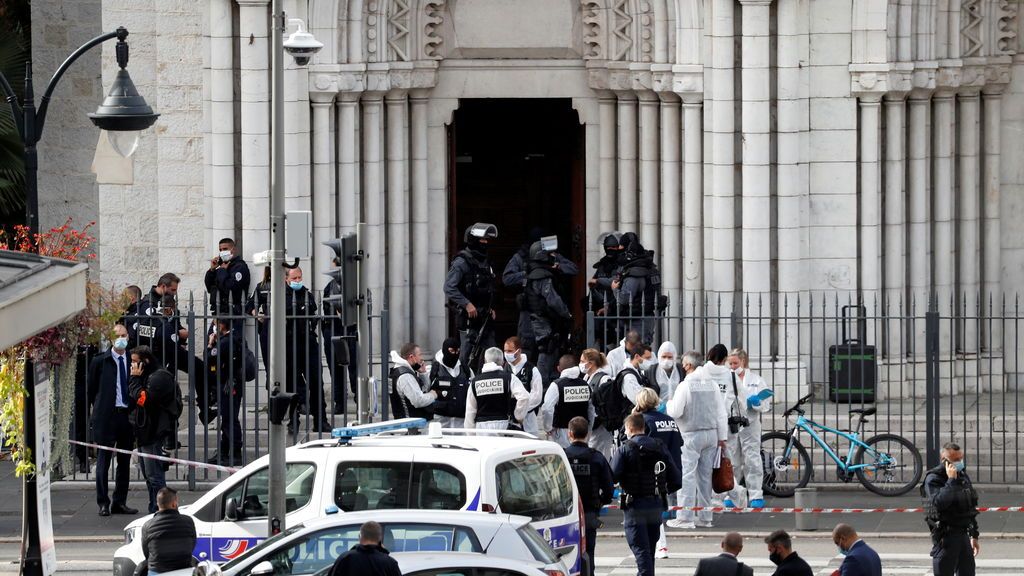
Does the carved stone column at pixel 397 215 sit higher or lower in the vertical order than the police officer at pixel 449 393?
higher

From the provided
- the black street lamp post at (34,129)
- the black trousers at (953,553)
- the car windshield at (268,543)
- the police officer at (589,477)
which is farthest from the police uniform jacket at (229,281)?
the black trousers at (953,553)

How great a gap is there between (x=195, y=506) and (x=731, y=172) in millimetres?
8667

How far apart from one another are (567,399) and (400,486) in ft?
14.2

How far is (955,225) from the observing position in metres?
24.2

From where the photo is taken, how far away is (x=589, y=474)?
17000mm

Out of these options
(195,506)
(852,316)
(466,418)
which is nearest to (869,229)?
(852,316)

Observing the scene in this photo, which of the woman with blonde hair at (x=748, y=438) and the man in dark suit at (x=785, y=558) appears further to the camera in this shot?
the woman with blonde hair at (x=748, y=438)

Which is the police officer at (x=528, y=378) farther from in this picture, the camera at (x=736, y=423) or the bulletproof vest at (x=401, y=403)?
the camera at (x=736, y=423)

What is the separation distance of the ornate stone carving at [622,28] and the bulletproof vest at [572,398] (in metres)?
5.33

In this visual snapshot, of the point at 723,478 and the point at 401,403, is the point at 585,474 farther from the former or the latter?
the point at 401,403

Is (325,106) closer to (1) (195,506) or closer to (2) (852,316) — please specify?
→ (2) (852,316)

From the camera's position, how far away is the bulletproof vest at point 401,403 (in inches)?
808

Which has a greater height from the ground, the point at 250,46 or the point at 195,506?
the point at 250,46

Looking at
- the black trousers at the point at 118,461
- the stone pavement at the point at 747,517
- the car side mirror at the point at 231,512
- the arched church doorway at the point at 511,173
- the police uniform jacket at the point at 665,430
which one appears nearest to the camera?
the car side mirror at the point at 231,512
